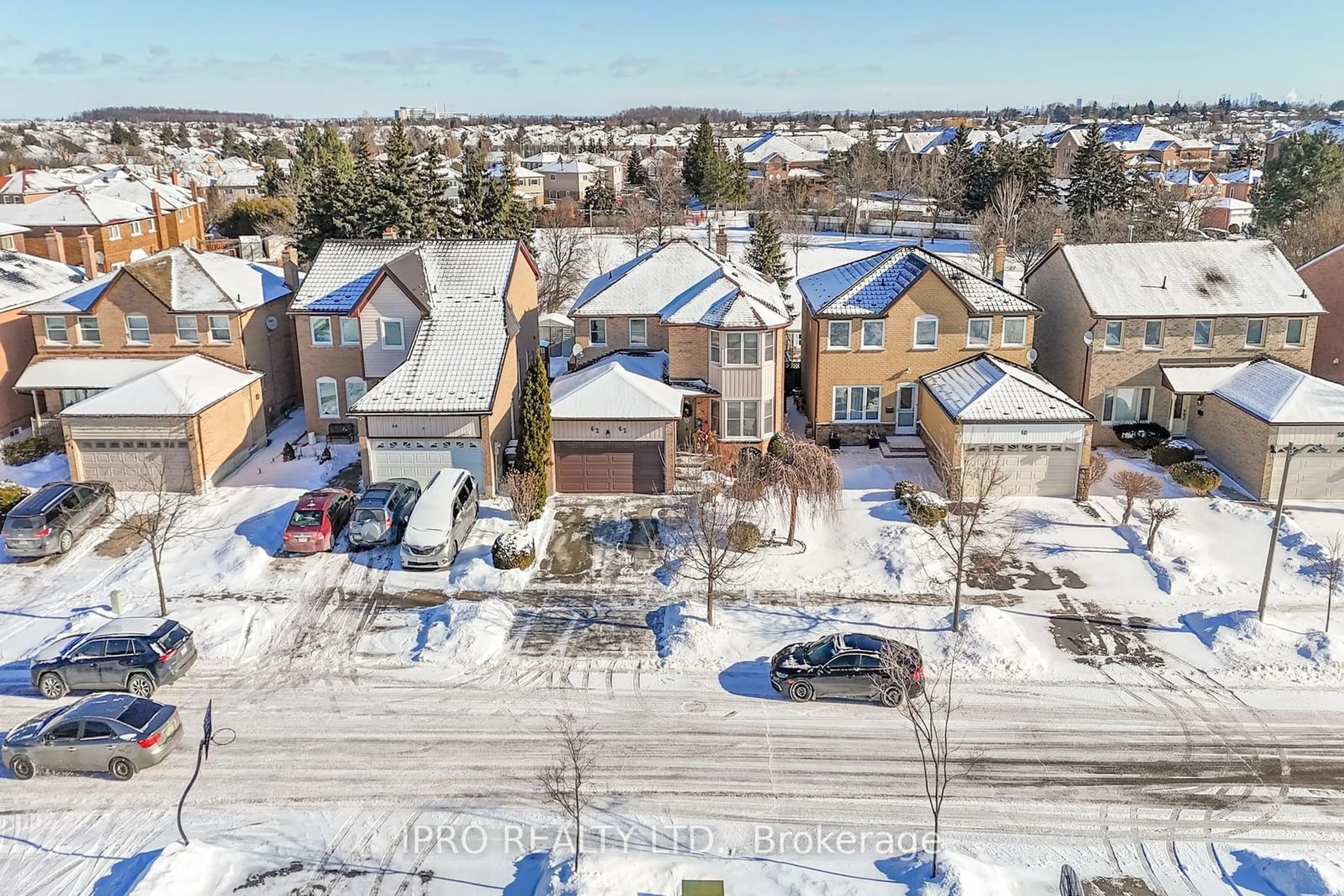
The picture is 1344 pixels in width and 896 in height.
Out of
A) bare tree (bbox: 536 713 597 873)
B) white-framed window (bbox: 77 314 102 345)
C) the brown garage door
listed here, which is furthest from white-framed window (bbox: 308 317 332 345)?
bare tree (bbox: 536 713 597 873)

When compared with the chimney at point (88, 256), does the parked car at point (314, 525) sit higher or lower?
lower

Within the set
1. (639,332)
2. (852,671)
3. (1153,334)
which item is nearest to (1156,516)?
(1153,334)

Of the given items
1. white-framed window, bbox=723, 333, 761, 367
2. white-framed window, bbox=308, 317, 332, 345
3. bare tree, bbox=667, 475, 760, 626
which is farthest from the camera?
white-framed window, bbox=308, 317, 332, 345

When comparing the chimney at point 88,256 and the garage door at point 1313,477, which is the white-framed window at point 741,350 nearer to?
the garage door at point 1313,477

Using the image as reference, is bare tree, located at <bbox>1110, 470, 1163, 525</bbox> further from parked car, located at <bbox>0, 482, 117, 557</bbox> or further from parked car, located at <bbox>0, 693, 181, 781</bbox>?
parked car, located at <bbox>0, 482, 117, 557</bbox>

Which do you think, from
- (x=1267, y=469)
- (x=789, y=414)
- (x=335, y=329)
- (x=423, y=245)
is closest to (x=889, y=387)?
(x=789, y=414)

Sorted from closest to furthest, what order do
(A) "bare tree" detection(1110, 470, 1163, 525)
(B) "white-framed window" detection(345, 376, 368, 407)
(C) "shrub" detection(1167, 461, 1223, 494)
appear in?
(A) "bare tree" detection(1110, 470, 1163, 525)
(C) "shrub" detection(1167, 461, 1223, 494)
(B) "white-framed window" detection(345, 376, 368, 407)

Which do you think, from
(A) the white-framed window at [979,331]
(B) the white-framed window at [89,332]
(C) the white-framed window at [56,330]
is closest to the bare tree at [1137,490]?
(A) the white-framed window at [979,331]
